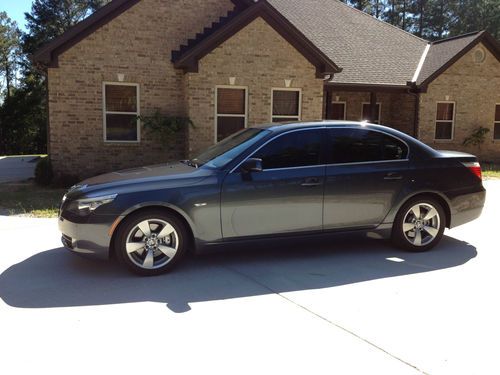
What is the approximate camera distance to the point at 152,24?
→ 13.3 m

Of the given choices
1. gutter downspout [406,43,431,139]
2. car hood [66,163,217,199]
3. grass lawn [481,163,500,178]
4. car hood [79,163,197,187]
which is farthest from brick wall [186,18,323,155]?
car hood [66,163,217,199]

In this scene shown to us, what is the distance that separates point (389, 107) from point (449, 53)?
299 cm

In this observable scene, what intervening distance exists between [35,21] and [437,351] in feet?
161

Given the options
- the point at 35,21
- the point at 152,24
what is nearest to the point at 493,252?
the point at 152,24

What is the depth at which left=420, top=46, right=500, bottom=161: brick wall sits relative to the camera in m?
18.3

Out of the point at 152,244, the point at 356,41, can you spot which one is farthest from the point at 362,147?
the point at 356,41

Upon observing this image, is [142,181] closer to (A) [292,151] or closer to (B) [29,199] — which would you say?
(A) [292,151]

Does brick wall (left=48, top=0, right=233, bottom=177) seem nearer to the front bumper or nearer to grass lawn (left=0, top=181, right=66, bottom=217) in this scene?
grass lawn (left=0, top=181, right=66, bottom=217)

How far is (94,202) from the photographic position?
5.00 metres

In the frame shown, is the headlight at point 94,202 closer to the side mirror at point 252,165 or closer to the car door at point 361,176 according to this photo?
the side mirror at point 252,165

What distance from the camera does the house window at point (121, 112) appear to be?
13141 millimetres

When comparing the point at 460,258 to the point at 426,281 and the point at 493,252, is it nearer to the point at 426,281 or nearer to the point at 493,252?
the point at 493,252

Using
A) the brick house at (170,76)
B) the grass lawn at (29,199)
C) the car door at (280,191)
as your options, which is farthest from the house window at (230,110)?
the car door at (280,191)

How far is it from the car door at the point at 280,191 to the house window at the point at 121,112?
27.6 ft
